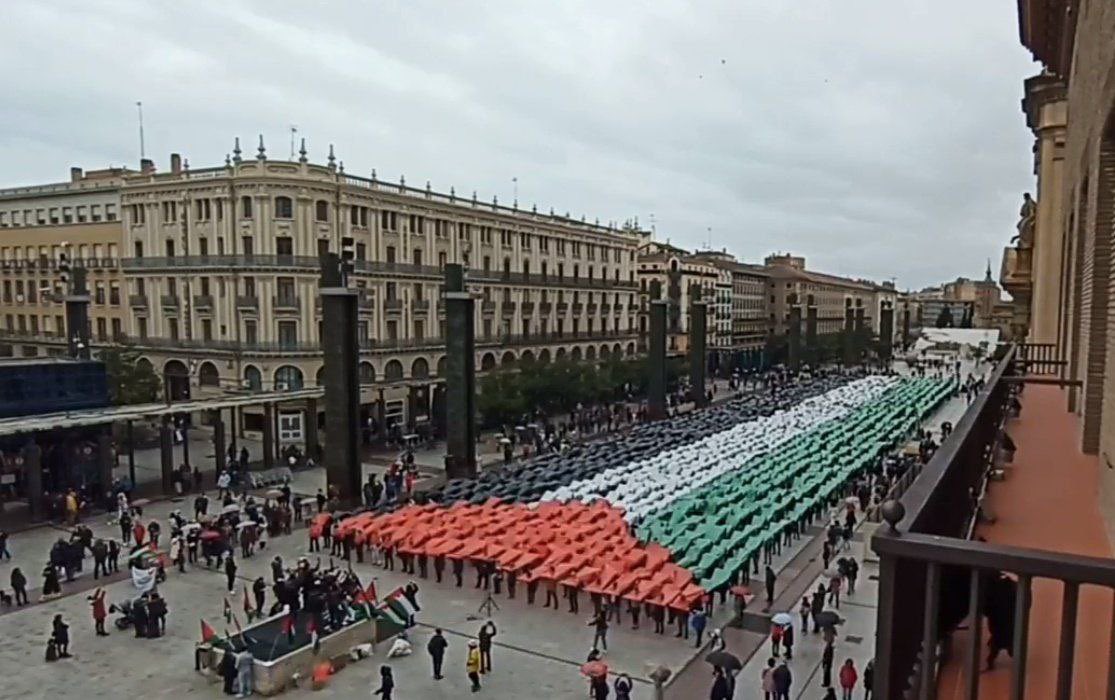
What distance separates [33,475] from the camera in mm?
28578

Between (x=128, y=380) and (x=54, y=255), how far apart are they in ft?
60.6

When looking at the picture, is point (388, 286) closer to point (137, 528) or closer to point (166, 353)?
point (166, 353)

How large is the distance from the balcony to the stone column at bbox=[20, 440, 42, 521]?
54.4 ft

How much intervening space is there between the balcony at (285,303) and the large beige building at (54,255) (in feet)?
41.8

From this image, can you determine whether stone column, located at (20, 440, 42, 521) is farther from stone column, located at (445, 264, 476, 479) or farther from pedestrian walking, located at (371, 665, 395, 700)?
pedestrian walking, located at (371, 665, 395, 700)

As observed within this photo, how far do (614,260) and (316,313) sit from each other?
120 ft

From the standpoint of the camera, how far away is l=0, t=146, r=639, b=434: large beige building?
44344mm

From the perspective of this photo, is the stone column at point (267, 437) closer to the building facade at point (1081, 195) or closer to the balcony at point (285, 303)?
the balcony at point (285, 303)

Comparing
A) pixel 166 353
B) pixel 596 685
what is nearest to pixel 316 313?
pixel 166 353

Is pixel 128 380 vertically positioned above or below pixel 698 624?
above

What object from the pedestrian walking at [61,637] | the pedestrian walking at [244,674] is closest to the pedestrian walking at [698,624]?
the pedestrian walking at [244,674]

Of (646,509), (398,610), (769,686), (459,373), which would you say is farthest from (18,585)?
(769,686)

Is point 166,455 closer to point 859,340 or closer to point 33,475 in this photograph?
point 33,475

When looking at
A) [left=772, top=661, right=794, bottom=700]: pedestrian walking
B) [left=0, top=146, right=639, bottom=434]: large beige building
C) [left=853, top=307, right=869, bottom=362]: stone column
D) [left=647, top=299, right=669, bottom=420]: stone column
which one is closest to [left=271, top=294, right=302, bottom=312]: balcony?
[left=0, top=146, right=639, bottom=434]: large beige building
